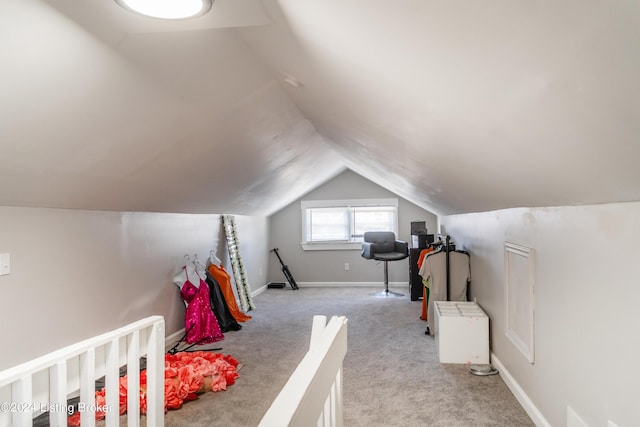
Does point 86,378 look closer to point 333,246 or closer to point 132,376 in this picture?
point 132,376

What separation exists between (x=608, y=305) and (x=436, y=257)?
2.62 meters

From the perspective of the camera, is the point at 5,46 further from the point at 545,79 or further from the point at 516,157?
the point at 516,157

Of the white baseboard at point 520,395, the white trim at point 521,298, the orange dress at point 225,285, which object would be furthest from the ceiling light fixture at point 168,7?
the orange dress at point 225,285

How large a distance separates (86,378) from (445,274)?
3530 mm

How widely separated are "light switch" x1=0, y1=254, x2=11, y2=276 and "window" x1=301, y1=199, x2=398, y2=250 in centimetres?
553

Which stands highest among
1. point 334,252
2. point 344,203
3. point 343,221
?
point 344,203

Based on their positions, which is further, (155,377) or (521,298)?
(521,298)

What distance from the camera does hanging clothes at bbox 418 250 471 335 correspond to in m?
4.13

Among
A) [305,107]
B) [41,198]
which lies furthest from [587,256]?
[41,198]

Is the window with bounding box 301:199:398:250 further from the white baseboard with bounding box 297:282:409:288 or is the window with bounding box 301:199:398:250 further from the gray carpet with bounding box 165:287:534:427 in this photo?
the gray carpet with bounding box 165:287:534:427

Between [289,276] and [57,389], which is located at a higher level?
[57,389]

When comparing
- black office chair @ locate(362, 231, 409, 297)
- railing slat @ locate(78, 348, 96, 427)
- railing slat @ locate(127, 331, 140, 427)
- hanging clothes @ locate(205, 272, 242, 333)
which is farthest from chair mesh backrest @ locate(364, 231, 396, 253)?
railing slat @ locate(78, 348, 96, 427)

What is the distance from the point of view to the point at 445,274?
4.16 metres

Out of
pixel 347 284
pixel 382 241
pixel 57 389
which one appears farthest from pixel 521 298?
pixel 347 284
